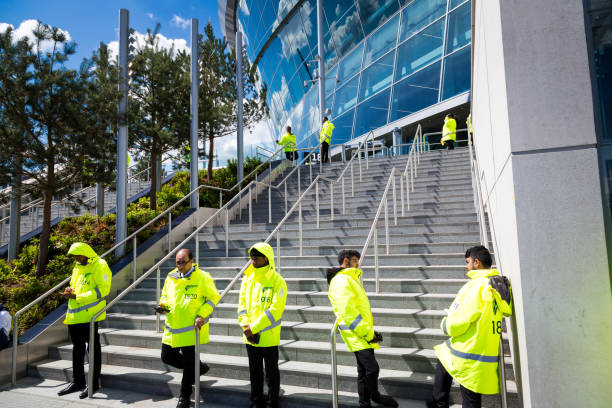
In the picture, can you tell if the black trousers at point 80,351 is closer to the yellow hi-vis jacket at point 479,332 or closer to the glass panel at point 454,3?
the yellow hi-vis jacket at point 479,332

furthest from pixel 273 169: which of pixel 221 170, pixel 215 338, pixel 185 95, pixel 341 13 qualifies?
pixel 341 13

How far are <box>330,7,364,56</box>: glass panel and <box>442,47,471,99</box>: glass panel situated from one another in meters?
7.68

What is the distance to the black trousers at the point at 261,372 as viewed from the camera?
420 cm

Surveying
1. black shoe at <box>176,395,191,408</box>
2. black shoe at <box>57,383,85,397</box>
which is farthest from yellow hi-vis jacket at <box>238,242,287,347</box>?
black shoe at <box>57,383,85,397</box>

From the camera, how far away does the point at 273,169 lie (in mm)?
14789

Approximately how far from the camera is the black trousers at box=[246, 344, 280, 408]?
165 inches

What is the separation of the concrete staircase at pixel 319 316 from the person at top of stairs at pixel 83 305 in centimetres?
32

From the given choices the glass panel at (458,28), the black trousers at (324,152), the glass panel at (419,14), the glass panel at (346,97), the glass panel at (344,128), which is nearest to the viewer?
the black trousers at (324,152)

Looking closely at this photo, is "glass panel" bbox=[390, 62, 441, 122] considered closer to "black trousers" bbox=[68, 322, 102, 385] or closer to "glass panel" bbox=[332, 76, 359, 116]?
"glass panel" bbox=[332, 76, 359, 116]

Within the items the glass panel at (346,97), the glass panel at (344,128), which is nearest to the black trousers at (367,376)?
the glass panel at (344,128)

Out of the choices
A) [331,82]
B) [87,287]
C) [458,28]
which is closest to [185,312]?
[87,287]

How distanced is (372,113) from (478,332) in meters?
18.3

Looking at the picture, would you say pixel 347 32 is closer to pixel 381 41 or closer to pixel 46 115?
pixel 381 41

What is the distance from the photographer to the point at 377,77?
21.3 meters
